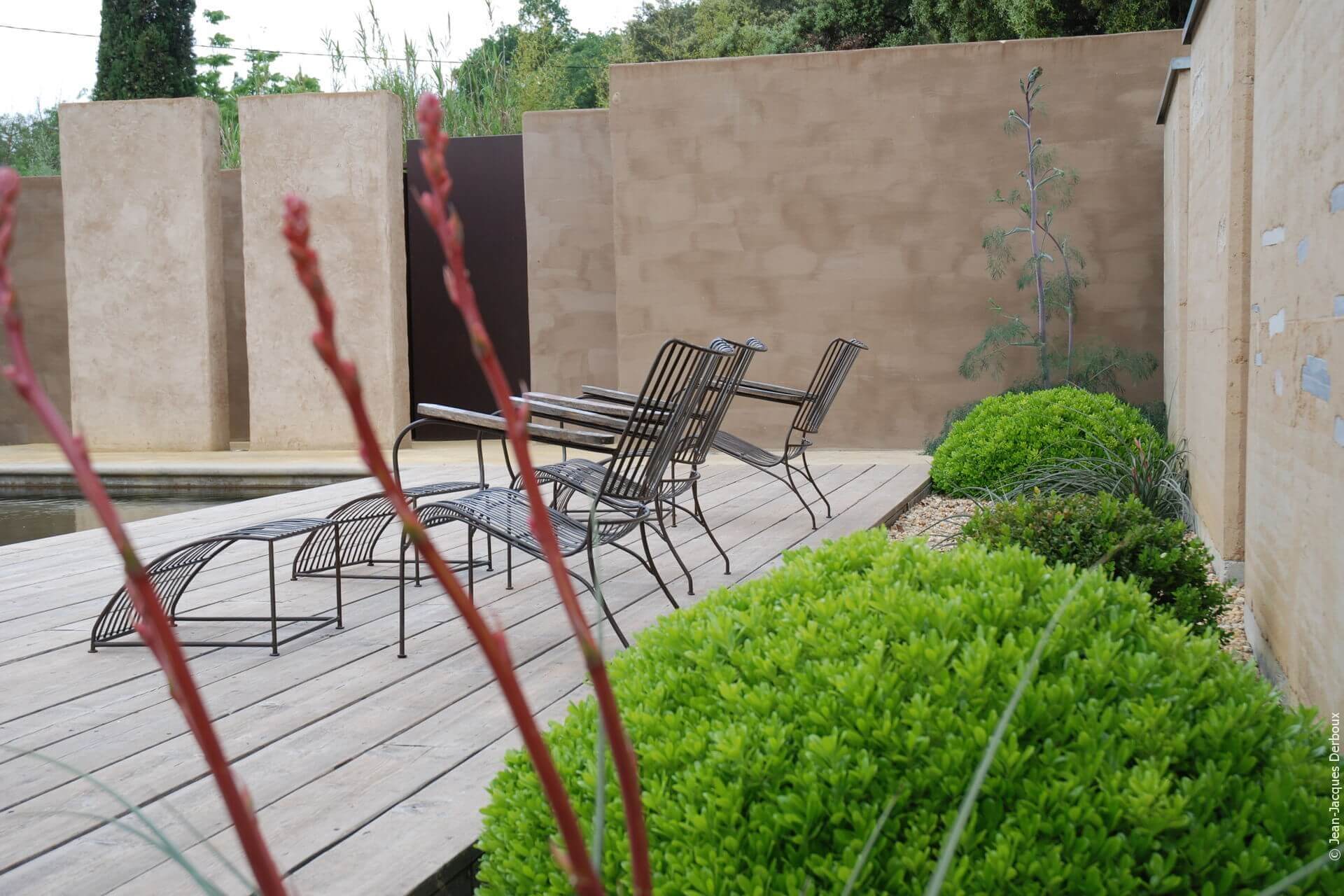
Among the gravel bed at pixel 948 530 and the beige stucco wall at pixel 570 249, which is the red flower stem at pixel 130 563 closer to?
the gravel bed at pixel 948 530

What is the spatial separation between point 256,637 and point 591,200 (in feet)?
24.7

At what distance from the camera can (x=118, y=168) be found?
10352mm

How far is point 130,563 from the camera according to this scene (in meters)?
0.38

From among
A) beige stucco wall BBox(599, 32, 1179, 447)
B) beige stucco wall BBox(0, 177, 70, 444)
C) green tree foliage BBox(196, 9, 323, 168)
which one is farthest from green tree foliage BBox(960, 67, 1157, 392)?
green tree foliage BBox(196, 9, 323, 168)

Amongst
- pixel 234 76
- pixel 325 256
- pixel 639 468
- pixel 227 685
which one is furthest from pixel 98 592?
pixel 234 76

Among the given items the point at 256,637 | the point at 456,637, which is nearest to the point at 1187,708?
the point at 456,637

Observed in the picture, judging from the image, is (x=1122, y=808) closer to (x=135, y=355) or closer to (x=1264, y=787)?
(x=1264, y=787)

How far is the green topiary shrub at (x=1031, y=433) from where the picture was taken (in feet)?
19.0

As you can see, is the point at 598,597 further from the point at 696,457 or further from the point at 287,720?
the point at 696,457

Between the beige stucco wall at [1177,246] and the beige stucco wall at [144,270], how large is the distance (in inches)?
312

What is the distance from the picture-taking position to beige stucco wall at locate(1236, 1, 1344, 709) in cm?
218

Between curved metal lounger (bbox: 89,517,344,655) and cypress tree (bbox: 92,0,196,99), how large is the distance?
12930 mm

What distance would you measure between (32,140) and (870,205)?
57.5ft

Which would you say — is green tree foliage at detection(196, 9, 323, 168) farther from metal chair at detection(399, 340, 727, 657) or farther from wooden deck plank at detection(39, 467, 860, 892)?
wooden deck plank at detection(39, 467, 860, 892)
